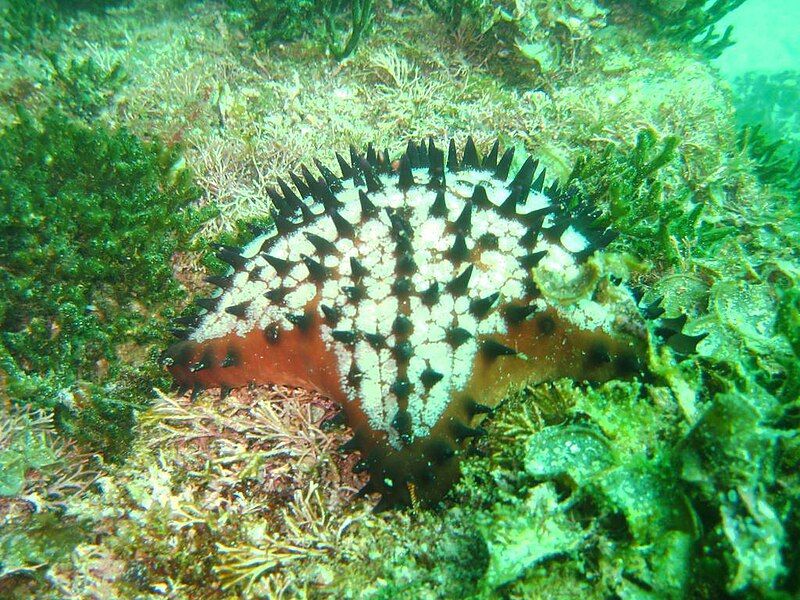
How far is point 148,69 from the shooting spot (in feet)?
23.9

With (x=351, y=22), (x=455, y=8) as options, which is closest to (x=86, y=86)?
(x=351, y=22)

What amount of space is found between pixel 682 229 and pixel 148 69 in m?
7.84

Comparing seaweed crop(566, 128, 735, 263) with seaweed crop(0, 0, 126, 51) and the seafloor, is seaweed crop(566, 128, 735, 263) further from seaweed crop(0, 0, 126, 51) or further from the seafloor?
seaweed crop(0, 0, 126, 51)

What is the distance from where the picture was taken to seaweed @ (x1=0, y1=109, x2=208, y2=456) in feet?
13.3

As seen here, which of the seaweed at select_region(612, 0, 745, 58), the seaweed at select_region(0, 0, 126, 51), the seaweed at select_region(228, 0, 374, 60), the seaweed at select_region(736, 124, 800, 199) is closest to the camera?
the seaweed at select_region(736, 124, 800, 199)

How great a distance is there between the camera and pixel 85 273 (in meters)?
4.42

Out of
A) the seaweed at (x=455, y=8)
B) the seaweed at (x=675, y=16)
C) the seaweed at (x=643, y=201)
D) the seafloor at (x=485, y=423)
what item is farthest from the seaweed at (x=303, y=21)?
the seaweed at (x=675, y=16)

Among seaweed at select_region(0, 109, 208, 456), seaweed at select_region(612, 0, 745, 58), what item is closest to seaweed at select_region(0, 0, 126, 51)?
seaweed at select_region(0, 109, 208, 456)

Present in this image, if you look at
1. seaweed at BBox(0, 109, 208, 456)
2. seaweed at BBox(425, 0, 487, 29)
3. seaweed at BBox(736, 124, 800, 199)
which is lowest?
seaweed at BBox(0, 109, 208, 456)

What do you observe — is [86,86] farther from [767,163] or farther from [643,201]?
[767,163]

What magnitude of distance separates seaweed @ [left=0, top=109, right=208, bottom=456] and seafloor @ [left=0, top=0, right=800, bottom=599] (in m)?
0.05

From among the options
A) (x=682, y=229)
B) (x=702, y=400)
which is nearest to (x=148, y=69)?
(x=682, y=229)

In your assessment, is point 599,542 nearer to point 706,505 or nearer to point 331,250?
point 706,505

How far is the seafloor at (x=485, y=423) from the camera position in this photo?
94.1 inches
